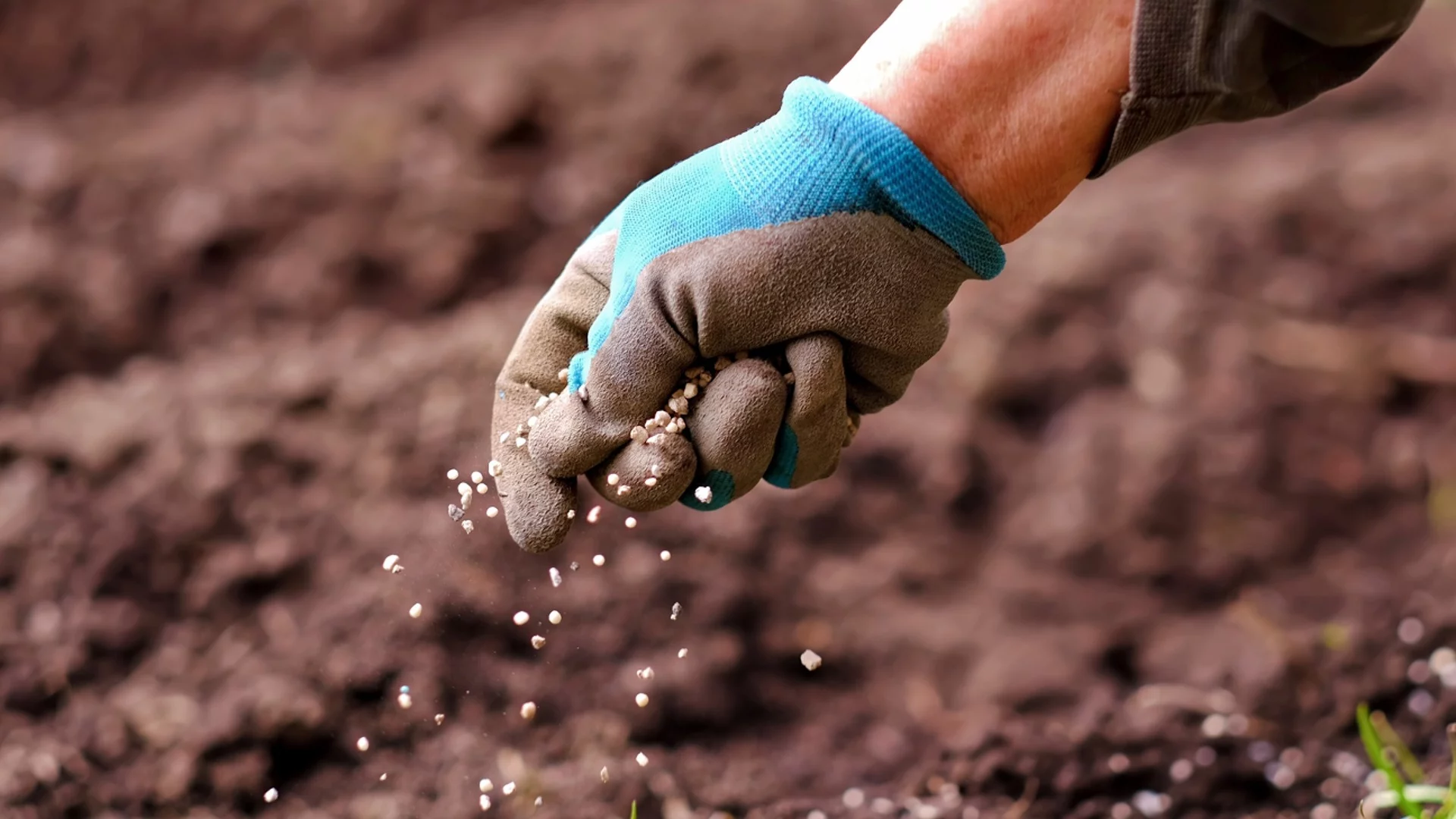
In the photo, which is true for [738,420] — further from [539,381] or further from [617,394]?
[539,381]

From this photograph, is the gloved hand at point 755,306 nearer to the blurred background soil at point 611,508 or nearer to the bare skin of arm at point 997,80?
the bare skin of arm at point 997,80

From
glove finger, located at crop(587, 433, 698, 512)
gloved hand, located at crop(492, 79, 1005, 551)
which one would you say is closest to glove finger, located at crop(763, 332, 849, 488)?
gloved hand, located at crop(492, 79, 1005, 551)

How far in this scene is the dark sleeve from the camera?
993 mm

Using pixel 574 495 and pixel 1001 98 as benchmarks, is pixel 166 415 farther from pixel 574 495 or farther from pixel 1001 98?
pixel 1001 98

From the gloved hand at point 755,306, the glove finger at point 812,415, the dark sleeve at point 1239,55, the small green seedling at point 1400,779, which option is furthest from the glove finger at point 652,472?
the small green seedling at point 1400,779

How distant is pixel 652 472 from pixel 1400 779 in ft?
3.55

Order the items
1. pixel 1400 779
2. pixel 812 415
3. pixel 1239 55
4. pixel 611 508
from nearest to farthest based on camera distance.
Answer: pixel 1239 55, pixel 812 415, pixel 1400 779, pixel 611 508

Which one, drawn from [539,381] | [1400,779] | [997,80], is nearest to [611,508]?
[539,381]

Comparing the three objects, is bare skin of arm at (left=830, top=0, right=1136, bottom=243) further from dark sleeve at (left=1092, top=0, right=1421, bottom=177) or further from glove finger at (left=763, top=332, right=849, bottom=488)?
glove finger at (left=763, top=332, right=849, bottom=488)

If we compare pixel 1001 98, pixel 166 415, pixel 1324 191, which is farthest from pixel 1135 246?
pixel 166 415

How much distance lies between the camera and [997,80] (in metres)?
1.06

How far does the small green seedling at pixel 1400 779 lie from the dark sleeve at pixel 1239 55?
80 centimetres

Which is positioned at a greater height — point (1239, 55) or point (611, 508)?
point (1239, 55)

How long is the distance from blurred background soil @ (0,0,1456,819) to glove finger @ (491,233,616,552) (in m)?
0.55
